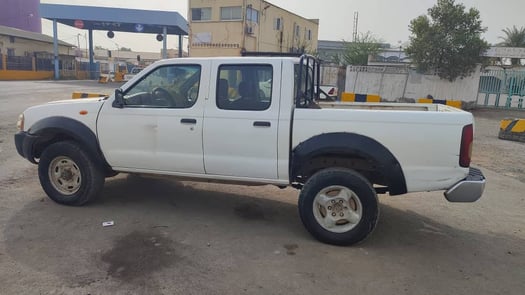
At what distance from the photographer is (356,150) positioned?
12.9 ft

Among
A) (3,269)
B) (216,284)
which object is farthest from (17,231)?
(216,284)

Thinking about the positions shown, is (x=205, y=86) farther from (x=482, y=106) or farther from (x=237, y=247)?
(x=482, y=106)

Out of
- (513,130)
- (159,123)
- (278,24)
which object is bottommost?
(513,130)

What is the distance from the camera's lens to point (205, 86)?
174 inches

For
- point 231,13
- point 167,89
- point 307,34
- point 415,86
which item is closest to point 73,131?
point 167,89

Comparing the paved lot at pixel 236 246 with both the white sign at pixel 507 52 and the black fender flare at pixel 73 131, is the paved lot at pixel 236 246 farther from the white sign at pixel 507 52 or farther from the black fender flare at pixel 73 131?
the white sign at pixel 507 52

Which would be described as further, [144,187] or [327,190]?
[144,187]

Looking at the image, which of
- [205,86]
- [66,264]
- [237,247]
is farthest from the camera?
[205,86]

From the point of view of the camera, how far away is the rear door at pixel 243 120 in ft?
13.7

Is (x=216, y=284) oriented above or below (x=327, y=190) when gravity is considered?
below

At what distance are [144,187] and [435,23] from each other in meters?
19.8

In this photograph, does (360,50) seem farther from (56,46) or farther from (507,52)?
(56,46)

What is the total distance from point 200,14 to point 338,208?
96.3ft

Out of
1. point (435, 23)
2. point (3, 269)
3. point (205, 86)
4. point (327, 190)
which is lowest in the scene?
point (3, 269)
